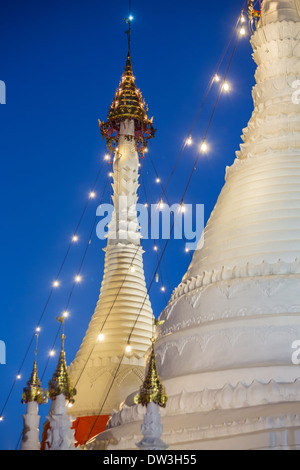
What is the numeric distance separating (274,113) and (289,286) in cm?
600

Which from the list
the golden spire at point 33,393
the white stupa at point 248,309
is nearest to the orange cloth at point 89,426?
the white stupa at point 248,309

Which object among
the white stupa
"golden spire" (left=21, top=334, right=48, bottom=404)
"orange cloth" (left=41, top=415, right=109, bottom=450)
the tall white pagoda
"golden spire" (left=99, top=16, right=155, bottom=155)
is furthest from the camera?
"golden spire" (left=99, top=16, right=155, bottom=155)

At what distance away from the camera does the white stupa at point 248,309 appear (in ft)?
44.6

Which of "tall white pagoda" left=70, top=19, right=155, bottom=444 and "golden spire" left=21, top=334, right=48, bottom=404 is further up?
"tall white pagoda" left=70, top=19, right=155, bottom=444

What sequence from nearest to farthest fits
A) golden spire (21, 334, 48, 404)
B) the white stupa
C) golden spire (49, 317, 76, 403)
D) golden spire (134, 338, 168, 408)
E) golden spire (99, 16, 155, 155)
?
1. golden spire (134, 338, 168, 408)
2. the white stupa
3. golden spire (49, 317, 76, 403)
4. golden spire (21, 334, 48, 404)
5. golden spire (99, 16, 155, 155)

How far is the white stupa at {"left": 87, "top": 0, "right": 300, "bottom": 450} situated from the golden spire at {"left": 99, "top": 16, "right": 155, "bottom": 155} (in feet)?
28.0

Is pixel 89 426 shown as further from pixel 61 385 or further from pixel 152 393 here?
pixel 152 393

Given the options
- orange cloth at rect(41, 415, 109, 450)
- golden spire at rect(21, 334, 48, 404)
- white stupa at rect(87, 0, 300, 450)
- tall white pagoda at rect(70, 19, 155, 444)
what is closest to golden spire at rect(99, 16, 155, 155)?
tall white pagoda at rect(70, 19, 155, 444)

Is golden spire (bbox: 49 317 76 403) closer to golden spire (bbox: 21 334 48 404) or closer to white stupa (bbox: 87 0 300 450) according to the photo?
golden spire (bbox: 21 334 48 404)

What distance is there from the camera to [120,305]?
24781mm

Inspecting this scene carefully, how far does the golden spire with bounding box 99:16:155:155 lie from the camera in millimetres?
28375

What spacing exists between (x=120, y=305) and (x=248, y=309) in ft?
31.4

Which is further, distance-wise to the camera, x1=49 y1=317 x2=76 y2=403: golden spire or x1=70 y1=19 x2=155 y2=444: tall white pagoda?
x1=70 y1=19 x2=155 y2=444: tall white pagoda

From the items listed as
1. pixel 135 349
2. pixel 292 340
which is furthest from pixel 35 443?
pixel 135 349
